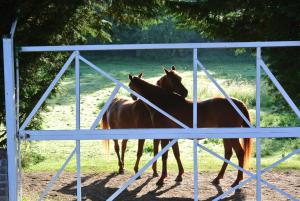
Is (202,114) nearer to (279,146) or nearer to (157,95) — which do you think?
(157,95)

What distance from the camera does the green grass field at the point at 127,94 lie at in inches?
392

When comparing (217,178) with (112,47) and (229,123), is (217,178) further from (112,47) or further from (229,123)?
(112,47)

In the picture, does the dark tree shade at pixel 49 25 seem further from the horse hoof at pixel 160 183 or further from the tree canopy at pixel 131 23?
the horse hoof at pixel 160 183

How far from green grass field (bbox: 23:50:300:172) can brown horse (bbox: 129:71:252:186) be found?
51.6 inches

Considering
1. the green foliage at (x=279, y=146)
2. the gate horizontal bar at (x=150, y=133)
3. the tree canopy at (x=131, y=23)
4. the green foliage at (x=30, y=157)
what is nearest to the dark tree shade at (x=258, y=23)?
the tree canopy at (x=131, y=23)

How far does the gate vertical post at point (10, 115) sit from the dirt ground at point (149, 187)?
85.0 inches

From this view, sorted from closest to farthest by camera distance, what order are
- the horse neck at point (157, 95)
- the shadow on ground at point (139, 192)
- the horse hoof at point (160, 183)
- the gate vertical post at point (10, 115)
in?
the gate vertical post at point (10, 115) < the shadow on ground at point (139, 192) < the horse neck at point (157, 95) < the horse hoof at point (160, 183)

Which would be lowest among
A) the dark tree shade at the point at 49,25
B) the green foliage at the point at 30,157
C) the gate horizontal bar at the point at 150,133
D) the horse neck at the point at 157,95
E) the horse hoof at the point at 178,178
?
the horse hoof at the point at 178,178

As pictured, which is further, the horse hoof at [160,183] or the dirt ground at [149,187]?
the horse hoof at [160,183]

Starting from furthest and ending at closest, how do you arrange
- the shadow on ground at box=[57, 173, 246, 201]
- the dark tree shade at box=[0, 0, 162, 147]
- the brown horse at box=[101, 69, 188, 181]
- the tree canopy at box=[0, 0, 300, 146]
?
the brown horse at box=[101, 69, 188, 181], the shadow on ground at box=[57, 173, 246, 201], the tree canopy at box=[0, 0, 300, 146], the dark tree shade at box=[0, 0, 162, 147]

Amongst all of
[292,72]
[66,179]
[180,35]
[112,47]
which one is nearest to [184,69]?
[180,35]

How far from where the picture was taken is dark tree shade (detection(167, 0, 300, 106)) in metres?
6.44

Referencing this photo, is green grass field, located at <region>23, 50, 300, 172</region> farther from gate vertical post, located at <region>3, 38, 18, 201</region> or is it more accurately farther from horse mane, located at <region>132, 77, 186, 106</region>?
gate vertical post, located at <region>3, 38, 18, 201</region>

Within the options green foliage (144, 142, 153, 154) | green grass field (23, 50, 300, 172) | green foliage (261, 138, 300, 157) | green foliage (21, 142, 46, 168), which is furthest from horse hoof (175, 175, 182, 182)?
green foliage (261, 138, 300, 157)
